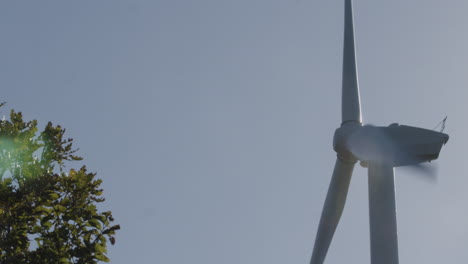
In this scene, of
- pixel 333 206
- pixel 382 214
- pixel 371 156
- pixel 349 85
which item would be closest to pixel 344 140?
pixel 371 156

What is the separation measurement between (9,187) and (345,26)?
2561 cm

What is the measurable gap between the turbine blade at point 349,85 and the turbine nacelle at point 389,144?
129 cm

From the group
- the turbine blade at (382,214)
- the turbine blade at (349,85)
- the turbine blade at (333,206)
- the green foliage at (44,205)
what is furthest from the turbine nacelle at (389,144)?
the green foliage at (44,205)

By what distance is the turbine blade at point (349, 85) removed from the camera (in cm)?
4081

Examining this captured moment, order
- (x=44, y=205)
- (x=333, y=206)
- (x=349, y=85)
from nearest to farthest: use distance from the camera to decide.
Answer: (x=44, y=205) → (x=333, y=206) → (x=349, y=85)

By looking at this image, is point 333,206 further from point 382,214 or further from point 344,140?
point 382,214

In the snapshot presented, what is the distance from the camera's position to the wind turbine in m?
37.1

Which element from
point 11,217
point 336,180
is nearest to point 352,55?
point 336,180

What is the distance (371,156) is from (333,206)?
154 inches

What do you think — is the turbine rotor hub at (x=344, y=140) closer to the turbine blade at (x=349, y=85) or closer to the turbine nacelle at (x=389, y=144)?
the turbine nacelle at (x=389, y=144)

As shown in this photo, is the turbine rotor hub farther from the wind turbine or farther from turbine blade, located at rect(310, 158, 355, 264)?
turbine blade, located at rect(310, 158, 355, 264)

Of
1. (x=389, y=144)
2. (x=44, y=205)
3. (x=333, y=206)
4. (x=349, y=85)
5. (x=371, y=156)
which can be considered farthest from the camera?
(x=349, y=85)

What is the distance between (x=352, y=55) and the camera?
4272 cm

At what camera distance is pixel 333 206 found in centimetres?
4034
